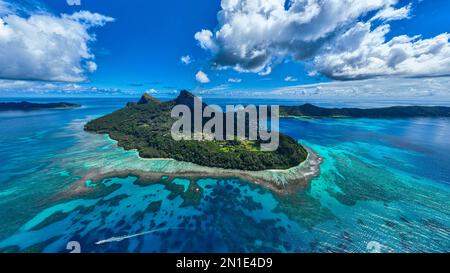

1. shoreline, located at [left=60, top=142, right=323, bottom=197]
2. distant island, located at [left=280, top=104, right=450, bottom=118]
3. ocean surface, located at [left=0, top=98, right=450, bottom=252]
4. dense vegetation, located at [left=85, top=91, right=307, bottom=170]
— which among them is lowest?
ocean surface, located at [left=0, top=98, right=450, bottom=252]

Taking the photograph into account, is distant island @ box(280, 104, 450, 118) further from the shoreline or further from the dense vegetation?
the shoreline

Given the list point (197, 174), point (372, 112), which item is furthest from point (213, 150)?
point (372, 112)

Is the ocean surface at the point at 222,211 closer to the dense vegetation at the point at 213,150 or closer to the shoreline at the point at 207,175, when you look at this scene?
the shoreline at the point at 207,175

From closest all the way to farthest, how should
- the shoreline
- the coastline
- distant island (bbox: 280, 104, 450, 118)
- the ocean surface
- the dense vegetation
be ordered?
the ocean surface
the shoreline
the coastline
the dense vegetation
distant island (bbox: 280, 104, 450, 118)

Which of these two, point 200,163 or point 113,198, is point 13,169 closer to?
point 113,198

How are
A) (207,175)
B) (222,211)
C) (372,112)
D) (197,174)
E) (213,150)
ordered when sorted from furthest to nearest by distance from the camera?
(372,112) < (213,150) < (197,174) < (207,175) < (222,211)

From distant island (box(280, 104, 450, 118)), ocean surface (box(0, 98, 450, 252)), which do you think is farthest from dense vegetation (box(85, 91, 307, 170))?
distant island (box(280, 104, 450, 118))

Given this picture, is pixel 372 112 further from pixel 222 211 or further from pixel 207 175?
pixel 222 211

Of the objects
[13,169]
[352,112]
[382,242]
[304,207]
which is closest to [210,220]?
[304,207]
